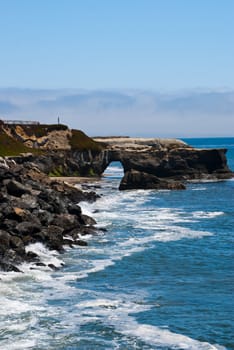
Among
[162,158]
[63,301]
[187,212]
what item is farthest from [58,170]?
[63,301]

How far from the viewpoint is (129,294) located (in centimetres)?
3453

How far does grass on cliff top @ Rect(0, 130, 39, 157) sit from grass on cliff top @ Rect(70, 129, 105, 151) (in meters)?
11.2

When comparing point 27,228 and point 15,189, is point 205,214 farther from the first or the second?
point 27,228

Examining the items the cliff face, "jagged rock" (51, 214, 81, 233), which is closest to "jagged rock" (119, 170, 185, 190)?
the cliff face

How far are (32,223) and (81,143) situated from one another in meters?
77.9

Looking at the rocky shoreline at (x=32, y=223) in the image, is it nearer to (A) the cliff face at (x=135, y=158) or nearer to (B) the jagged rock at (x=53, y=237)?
(B) the jagged rock at (x=53, y=237)

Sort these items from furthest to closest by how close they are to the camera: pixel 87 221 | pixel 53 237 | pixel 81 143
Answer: pixel 81 143 → pixel 87 221 → pixel 53 237

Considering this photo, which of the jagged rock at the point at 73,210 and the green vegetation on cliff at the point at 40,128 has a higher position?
the green vegetation on cliff at the point at 40,128

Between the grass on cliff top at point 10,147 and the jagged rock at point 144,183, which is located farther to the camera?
the grass on cliff top at point 10,147

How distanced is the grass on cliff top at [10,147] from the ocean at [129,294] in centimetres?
4838

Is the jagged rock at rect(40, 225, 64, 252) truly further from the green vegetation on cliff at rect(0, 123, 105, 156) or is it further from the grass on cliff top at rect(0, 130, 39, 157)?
the green vegetation on cliff at rect(0, 123, 105, 156)

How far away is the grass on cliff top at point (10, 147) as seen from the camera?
105 meters

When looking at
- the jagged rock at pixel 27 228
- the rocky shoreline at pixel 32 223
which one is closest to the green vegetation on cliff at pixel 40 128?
the rocky shoreline at pixel 32 223

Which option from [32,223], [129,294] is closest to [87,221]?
[32,223]
